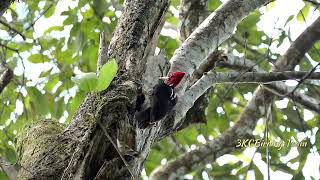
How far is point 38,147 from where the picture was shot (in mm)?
2131

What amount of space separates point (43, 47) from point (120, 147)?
263 cm

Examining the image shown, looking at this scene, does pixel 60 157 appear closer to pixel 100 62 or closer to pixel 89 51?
pixel 100 62

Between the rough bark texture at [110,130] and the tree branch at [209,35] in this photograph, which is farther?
the tree branch at [209,35]

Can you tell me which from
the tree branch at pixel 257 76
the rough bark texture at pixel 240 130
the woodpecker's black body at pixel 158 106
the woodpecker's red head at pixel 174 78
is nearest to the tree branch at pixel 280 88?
the rough bark texture at pixel 240 130

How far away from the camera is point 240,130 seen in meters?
3.87

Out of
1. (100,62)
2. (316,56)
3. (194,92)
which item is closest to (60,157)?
(100,62)

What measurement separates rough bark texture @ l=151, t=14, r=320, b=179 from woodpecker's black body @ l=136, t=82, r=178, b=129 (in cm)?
132

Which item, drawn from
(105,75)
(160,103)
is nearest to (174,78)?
(160,103)

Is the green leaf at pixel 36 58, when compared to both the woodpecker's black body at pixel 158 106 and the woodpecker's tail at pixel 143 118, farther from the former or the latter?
the woodpecker's tail at pixel 143 118

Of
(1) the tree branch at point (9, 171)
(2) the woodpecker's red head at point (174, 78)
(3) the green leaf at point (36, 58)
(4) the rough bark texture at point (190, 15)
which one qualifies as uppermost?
(3) the green leaf at point (36, 58)

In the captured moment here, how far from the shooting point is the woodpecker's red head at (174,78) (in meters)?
2.31

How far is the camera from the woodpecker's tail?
204 centimetres

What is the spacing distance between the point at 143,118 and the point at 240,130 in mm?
1962

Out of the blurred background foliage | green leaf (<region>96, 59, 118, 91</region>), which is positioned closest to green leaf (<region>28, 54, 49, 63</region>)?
the blurred background foliage
